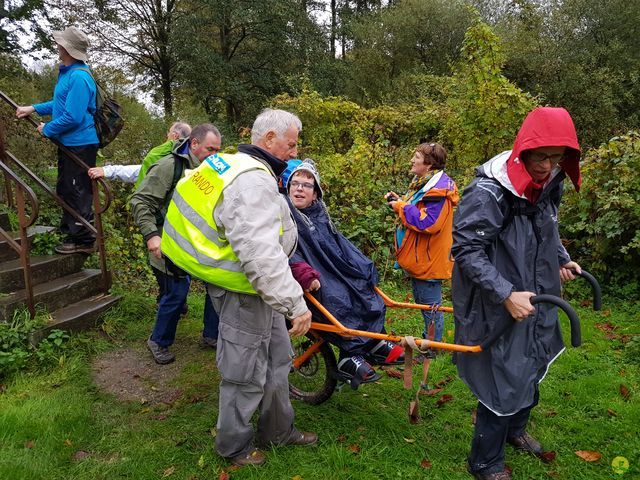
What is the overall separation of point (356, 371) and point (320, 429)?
1.88 ft

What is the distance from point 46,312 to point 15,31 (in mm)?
18486

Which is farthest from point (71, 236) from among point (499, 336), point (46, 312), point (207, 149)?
point (499, 336)

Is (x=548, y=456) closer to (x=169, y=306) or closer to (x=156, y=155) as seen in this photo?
(x=169, y=306)

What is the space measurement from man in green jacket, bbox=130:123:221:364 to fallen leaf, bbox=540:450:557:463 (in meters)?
3.02

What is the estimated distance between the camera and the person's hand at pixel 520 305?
241cm

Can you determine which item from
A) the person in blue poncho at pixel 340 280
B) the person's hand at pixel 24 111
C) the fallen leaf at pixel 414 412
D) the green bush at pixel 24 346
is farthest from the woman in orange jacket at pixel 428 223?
the person's hand at pixel 24 111

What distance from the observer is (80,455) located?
3.21 metres

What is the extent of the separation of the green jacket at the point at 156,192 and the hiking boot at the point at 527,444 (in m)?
3.06

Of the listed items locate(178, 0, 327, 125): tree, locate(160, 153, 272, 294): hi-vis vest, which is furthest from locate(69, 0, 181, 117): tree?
locate(160, 153, 272, 294): hi-vis vest

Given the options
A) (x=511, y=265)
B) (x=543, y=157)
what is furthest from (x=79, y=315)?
(x=543, y=157)

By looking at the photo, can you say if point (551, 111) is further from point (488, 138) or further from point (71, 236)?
point (488, 138)

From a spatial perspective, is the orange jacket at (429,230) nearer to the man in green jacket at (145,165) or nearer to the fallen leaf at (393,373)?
the fallen leaf at (393,373)

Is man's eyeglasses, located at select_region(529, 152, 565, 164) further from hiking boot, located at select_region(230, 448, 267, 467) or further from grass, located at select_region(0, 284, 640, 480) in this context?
hiking boot, located at select_region(230, 448, 267, 467)

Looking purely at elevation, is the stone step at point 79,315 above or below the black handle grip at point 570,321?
below
